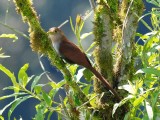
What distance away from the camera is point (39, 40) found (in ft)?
4.01

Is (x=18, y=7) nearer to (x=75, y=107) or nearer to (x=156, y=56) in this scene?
(x=75, y=107)

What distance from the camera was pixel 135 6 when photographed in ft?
4.19

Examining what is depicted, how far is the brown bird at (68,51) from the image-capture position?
3.99 ft

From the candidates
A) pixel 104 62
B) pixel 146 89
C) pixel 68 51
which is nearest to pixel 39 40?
pixel 68 51

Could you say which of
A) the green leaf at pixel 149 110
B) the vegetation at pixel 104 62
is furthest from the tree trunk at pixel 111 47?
the green leaf at pixel 149 110

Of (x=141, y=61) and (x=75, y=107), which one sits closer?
(x=75, y=107)

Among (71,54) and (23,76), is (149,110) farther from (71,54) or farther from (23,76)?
(23,76)

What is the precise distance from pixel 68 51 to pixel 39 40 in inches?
3.5

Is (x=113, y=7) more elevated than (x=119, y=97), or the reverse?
(x=113, y=7)

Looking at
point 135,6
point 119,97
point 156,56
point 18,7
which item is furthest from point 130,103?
point 18,7

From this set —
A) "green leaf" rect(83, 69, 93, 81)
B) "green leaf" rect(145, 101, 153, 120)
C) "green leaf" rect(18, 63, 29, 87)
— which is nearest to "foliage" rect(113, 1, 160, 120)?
"green leaf" rect(145, 101, 153, 120)

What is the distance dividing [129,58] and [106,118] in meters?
0.19

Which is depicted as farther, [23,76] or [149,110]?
[23,76]

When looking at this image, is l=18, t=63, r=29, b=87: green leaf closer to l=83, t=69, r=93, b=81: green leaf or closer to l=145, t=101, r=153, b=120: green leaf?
l=83, t=69, r=93, b=81: green leaf
